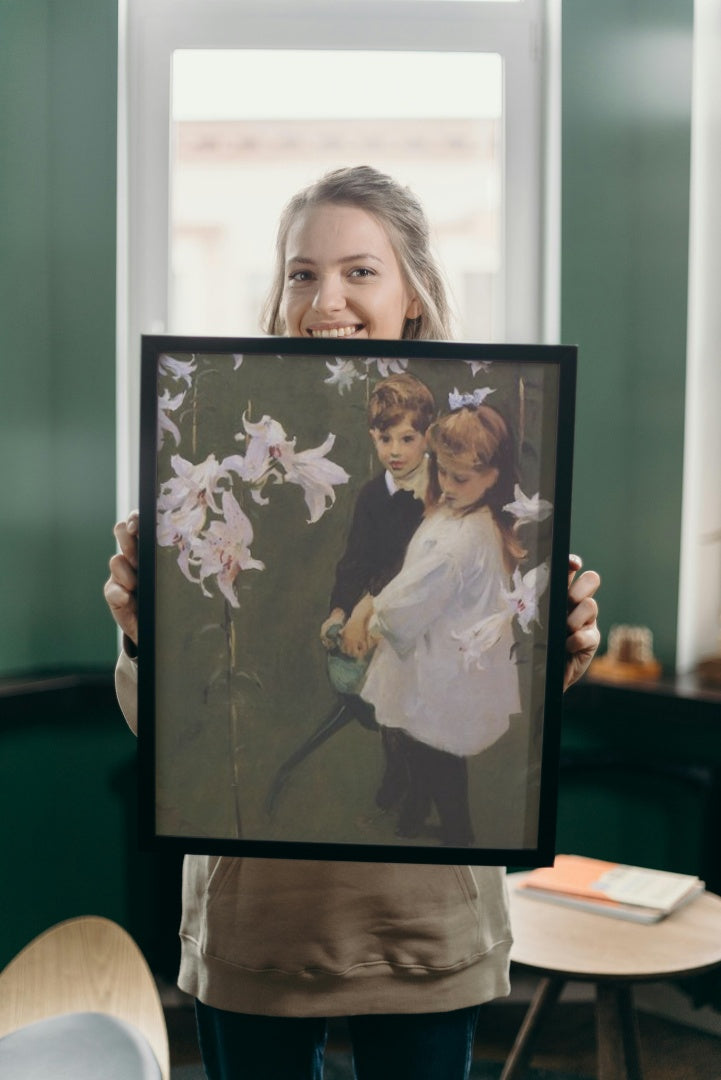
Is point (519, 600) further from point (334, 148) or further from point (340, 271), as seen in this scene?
point (334, 148)

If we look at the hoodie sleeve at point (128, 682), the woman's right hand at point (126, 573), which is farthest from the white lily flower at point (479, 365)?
the hoodie sleeve at point (128, 682)

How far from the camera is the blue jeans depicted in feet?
3.54

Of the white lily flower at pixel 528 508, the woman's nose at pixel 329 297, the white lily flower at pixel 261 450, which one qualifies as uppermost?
the woman's nose at pixel 329 297

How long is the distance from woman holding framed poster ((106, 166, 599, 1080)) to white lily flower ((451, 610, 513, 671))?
8 cm

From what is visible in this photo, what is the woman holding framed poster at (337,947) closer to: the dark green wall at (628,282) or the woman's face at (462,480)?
the woman's face at (462,480)

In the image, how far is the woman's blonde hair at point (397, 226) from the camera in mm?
1204

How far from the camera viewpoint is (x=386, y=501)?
978 mm

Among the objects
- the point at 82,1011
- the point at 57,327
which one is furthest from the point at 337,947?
the point at 57,327

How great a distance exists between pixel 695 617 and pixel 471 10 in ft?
5.23

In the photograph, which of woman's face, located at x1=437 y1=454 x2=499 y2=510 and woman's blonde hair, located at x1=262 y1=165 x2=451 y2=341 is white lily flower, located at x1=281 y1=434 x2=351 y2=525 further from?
woman's blonde hair, located at x1=262 y1=165 x2=451 y2=341

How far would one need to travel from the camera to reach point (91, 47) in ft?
8.48

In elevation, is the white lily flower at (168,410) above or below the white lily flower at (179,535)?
above

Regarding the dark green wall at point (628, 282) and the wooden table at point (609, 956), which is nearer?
the wooden table at point (609, 956)

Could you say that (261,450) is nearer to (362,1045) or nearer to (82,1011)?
(82,1011)
